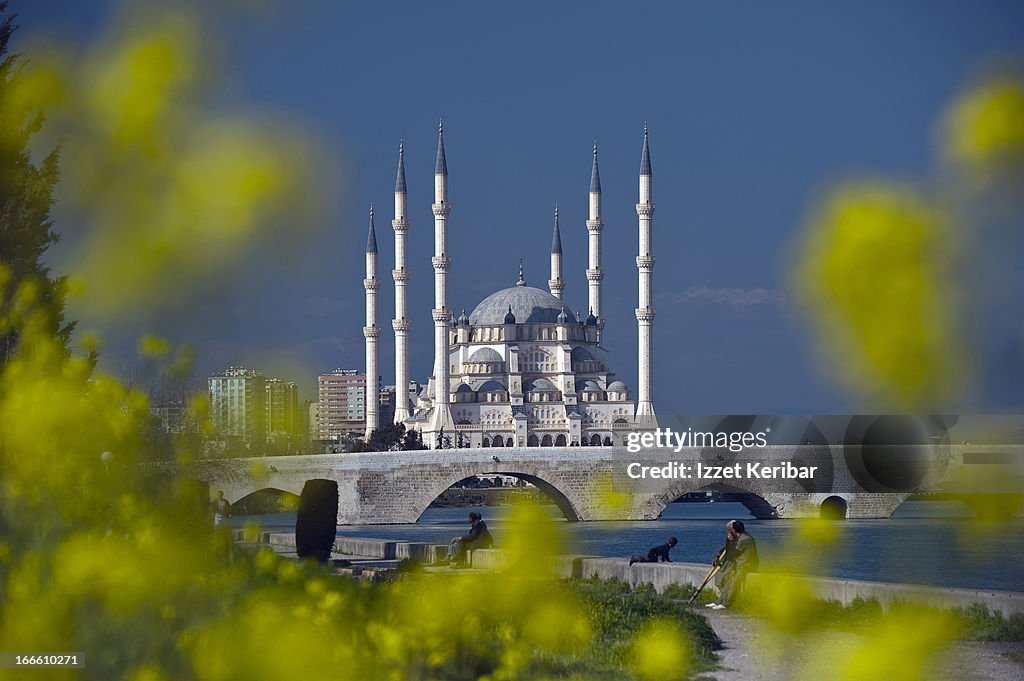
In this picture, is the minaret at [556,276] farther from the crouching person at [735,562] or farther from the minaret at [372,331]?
the crouching person at [735,562]

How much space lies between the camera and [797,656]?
5.25 meters

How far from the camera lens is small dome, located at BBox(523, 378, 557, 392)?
8921cm

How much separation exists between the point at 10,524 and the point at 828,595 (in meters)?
6.37

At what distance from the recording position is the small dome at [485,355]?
294 ft

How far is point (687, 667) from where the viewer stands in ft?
23.6

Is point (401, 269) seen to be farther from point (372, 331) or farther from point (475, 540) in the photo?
point (475, 540)

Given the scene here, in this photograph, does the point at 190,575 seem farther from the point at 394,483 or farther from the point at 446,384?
the point at 446,384

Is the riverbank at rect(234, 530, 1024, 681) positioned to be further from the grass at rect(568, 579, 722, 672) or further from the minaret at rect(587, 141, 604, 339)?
the minaret at rect(587, 141, 604, 339)

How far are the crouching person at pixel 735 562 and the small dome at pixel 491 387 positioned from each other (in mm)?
77434

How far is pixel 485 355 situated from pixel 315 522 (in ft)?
251

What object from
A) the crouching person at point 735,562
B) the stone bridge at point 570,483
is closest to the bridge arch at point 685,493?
the stone bridge at point 570,483

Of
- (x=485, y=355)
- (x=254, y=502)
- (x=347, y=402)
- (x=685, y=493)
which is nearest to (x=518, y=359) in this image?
(x=485, y=355)

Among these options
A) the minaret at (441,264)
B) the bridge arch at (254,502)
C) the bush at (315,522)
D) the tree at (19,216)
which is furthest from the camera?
the minaret at (441,264)

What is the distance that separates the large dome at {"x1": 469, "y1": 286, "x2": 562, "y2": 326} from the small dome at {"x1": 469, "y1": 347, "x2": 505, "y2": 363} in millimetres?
2343
